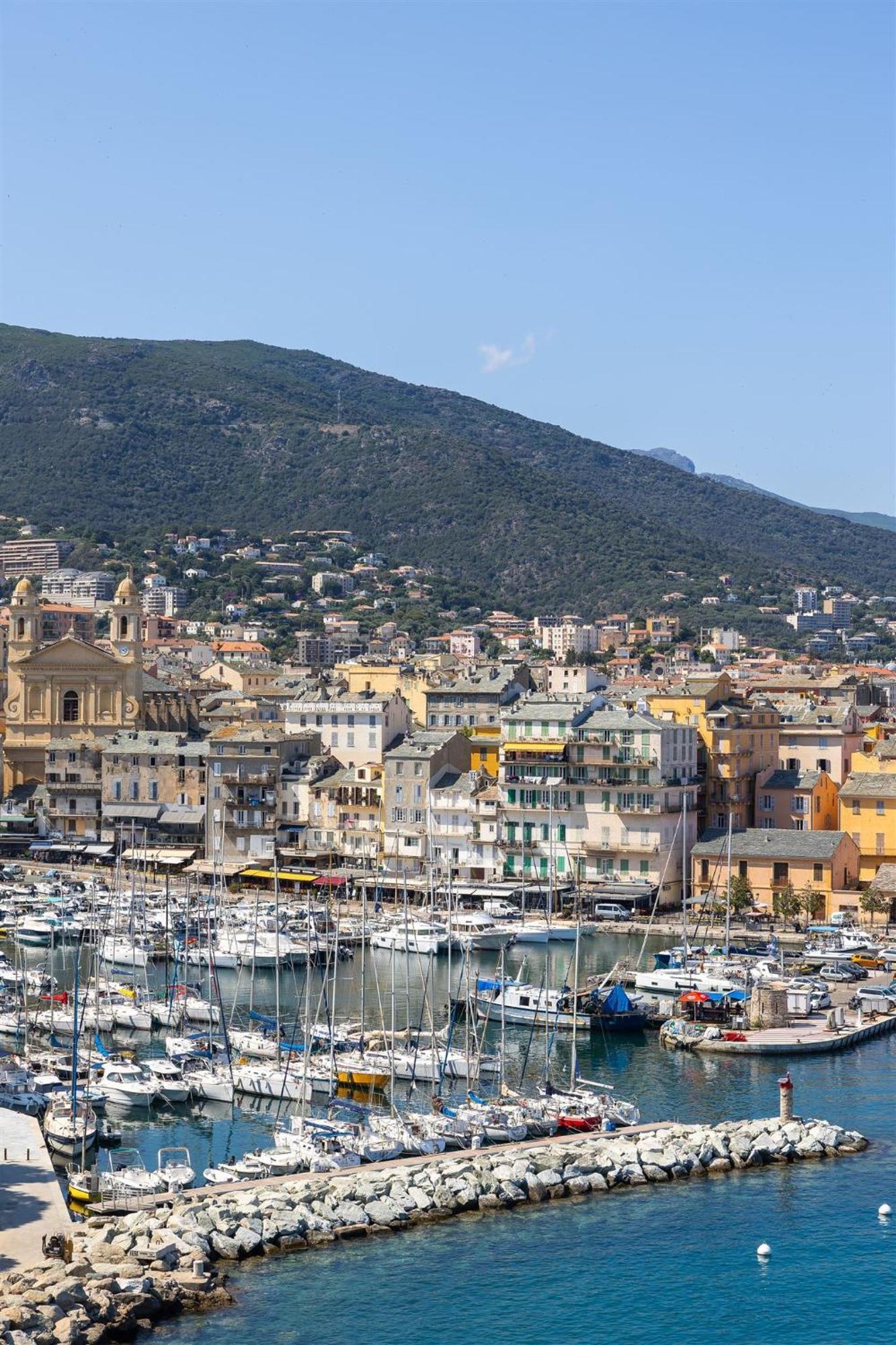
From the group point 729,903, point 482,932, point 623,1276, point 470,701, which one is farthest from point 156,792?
point 623,1276

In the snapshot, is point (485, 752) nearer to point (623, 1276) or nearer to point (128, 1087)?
point (128, 1087)

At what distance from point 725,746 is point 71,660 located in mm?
29648

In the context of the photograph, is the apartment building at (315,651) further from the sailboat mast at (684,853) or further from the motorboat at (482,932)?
the motorboat at (482,932)

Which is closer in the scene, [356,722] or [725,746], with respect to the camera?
[725,746]

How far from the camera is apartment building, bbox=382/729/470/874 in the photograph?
71500mm

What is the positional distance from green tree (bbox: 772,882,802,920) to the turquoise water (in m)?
25.3

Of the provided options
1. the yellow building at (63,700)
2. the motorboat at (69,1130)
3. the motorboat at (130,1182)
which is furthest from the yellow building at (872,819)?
the motorboat at (130,1182)

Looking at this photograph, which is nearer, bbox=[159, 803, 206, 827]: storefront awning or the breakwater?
the breakwater

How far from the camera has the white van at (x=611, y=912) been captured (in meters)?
64.1

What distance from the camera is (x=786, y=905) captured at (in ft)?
204

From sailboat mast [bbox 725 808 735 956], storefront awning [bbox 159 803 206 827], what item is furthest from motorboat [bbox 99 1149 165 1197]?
storefront awning [bbox 159 803 206 827]

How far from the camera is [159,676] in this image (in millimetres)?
107562

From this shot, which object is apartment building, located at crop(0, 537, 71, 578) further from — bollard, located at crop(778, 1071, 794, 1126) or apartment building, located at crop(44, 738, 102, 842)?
bollard, located at crop(778, 1071, 794, 1126)

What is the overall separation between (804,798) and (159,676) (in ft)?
156
